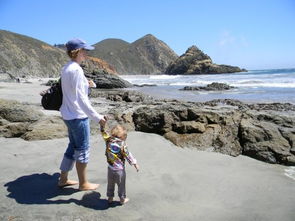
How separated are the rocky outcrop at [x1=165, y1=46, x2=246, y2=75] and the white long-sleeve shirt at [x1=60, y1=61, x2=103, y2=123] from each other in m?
80.6

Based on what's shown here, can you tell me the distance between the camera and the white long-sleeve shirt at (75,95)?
3.49 m

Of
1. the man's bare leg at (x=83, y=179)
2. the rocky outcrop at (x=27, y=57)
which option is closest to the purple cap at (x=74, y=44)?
the man's bare leg at (x=83, y=179)

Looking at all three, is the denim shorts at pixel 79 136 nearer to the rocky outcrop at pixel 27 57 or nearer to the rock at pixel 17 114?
the rock at pixel 17 114

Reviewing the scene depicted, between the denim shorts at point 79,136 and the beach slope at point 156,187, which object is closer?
the beach slope at point 156,187

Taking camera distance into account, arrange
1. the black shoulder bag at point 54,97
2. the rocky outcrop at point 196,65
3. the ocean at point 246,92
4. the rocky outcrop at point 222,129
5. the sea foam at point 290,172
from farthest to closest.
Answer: the rocky outcrop at point 196,65, the ocean at point 246,92, the rocky outcrop at point 222,129, the sea foam at point 290,172, the black shoulder bag at point 54,97

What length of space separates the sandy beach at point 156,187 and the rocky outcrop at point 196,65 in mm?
79043

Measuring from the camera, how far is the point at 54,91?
375 centimetres

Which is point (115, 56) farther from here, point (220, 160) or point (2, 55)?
point (220, 160)

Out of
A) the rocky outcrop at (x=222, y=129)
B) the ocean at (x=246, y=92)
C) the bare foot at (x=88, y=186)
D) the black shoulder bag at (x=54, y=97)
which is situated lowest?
the ocean at (x=246, y=92)

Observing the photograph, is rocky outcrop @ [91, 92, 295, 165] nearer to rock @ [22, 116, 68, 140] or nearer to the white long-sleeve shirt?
rock @ [22, 116, 68, 140]

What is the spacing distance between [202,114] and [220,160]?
1247 mm

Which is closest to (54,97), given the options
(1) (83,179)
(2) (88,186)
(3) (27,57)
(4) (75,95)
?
(4) (75,95)

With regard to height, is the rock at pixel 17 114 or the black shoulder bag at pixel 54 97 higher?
the black shoulder bag at pixel 54 97

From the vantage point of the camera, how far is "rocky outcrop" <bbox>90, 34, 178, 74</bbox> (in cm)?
13088
